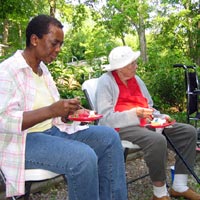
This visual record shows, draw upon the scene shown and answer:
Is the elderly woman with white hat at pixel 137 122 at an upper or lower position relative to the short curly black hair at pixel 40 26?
lower

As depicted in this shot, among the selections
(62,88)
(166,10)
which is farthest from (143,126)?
(166,10)

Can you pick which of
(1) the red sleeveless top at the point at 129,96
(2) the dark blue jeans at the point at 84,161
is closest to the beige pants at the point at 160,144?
(1) the red sleeveless top at the point at 129,96

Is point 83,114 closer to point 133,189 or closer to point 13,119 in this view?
point 13,119

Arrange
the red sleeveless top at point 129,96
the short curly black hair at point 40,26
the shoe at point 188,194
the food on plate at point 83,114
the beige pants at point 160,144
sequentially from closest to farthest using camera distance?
the short curly black hair at point 40,26 < the food on plate at point 83,114 < the beige pants at point 160,144 < the shoe at point 188,194 < the red sleeveless top at point 129,96

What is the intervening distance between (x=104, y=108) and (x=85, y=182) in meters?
1.00

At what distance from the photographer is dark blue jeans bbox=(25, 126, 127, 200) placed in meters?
1.71

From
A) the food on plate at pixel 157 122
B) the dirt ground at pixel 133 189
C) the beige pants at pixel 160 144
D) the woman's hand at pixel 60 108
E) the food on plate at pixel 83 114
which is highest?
the woman's hand at pixel 60 108

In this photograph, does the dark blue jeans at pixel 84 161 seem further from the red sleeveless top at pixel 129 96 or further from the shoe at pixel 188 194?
the shoe at pixel 188 194

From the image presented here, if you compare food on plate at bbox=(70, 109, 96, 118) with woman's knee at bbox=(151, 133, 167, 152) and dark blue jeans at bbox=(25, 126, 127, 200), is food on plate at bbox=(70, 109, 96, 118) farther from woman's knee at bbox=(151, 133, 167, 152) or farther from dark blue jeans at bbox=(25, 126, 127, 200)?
woman's knee at bbox=(151, 133, 167, 152)

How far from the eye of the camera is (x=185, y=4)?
13609mm

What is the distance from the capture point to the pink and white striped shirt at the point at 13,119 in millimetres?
1711

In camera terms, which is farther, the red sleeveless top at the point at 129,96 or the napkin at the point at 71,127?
the red sleeveless top at the point at 129,96

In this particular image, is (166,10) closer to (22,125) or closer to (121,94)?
(121,94)

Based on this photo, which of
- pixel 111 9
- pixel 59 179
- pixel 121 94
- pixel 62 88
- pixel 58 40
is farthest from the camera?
pixel 111 9
